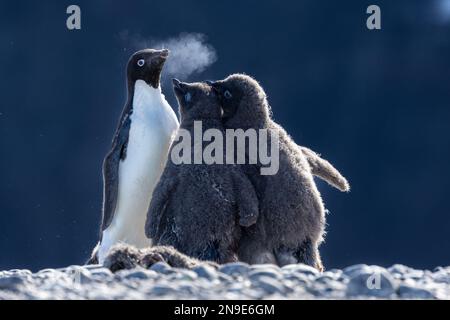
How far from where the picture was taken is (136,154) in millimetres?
6348

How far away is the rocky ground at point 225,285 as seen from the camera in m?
3.52

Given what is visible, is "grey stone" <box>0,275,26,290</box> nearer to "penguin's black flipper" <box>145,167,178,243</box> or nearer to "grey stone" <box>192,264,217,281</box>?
"grey stone" <box>192,264,217,281</box>

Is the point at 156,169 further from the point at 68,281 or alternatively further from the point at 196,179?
the point at 68,281

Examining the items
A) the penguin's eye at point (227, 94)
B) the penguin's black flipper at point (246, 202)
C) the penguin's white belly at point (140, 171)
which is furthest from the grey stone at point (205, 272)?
the penguin's white belly at point (140, 171)

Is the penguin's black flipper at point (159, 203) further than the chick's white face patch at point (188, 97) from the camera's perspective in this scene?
No

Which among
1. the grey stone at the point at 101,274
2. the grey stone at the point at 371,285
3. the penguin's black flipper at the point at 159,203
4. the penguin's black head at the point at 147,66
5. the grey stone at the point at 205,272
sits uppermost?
the penguin's black head at the point at 147,66

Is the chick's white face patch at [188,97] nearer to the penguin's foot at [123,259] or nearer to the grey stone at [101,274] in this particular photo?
the penguin's foot at [123,259]

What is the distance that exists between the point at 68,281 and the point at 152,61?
2.84m

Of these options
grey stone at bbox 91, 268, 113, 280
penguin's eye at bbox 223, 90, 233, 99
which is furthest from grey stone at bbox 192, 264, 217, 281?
penguin's eye at bbox 223, 90, 233, 99

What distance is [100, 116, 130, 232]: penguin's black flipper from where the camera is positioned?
21.3 ft

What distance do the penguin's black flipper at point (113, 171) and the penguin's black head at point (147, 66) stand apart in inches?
11.1

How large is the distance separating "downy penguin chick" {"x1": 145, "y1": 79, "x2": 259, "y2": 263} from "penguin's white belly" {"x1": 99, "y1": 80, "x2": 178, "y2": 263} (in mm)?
937

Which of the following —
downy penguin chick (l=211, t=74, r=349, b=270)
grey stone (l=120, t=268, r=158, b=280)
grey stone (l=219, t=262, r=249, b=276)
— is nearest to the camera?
grey stone (l=120, t=268, r=158, b=280)
